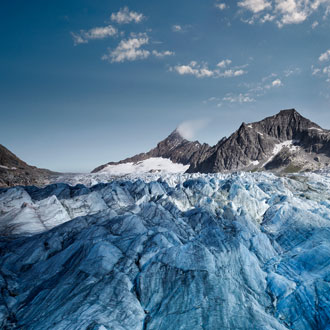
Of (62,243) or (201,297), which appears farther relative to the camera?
(62,243)

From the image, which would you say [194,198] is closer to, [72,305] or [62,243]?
[62,243]

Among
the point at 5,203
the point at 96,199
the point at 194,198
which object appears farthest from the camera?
the point at 194,198

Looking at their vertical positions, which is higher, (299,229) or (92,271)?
(299,229)

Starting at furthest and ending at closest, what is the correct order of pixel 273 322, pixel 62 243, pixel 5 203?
1. pixel 5 203
2. pixel 62 243
3. pixel 273 322

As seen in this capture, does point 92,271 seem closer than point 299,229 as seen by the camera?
Yes

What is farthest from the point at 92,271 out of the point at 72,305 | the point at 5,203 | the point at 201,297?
the point at 5,203

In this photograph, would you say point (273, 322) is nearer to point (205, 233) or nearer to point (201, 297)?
point (201, 297)

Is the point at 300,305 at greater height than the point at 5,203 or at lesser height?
lesser

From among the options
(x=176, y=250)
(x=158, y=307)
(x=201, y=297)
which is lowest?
(x=158, y=307)

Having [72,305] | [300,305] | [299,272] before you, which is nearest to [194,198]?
[299,272]
